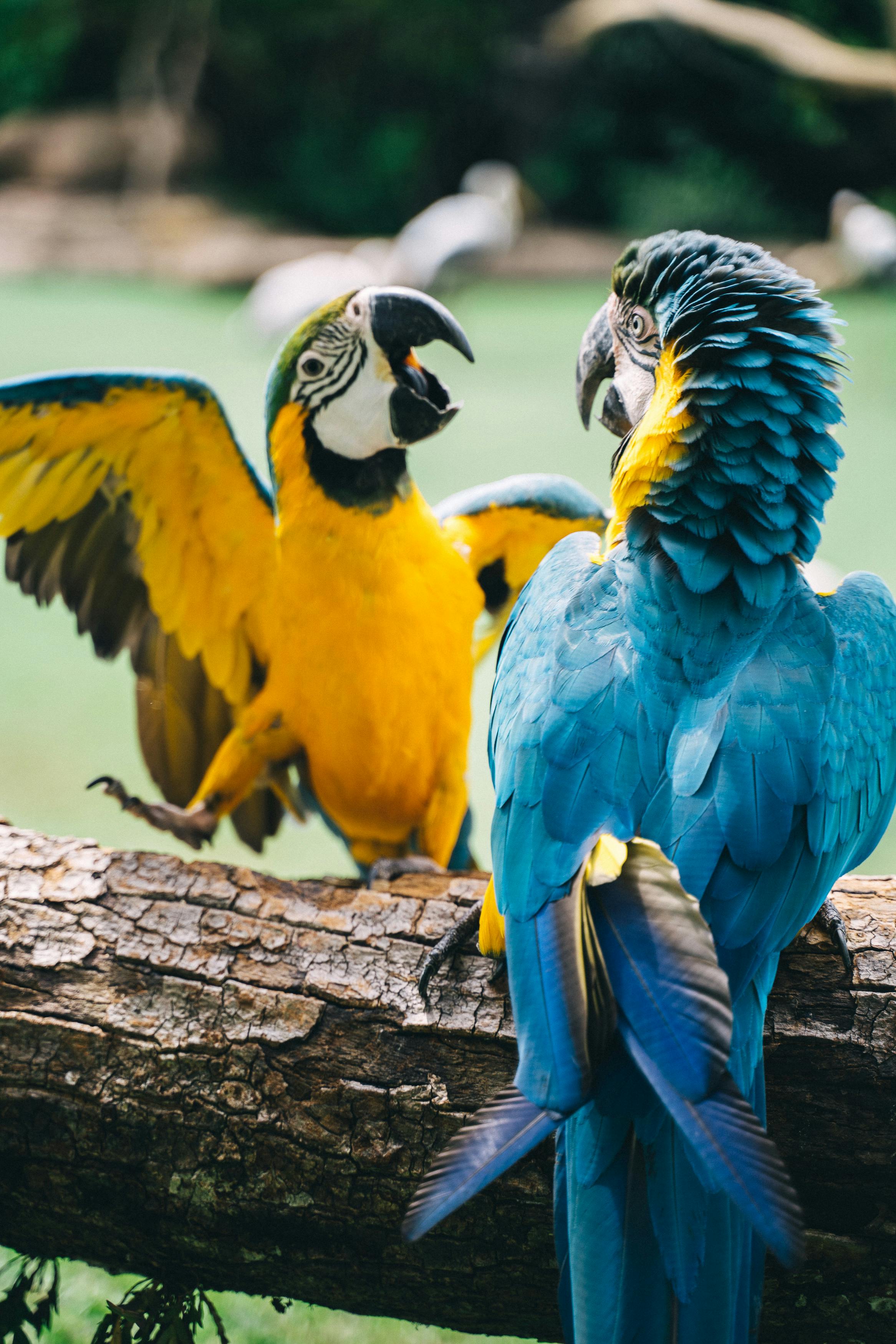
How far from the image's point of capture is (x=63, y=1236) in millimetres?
1214

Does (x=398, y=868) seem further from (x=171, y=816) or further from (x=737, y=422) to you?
(x=737, y=422)

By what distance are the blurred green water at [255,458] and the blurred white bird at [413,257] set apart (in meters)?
0.39

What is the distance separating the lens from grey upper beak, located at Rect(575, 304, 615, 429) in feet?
4.45

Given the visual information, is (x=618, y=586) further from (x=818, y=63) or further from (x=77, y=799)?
(x=818, y=63)

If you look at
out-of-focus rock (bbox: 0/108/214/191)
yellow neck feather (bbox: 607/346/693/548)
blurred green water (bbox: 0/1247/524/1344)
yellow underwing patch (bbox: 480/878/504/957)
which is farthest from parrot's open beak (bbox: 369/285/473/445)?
out-of-focus rock (bbox: 0/108/214/191)

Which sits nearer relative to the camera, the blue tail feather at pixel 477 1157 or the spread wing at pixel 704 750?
the blue tail feather at pixel 477 1157

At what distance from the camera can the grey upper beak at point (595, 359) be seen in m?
1.36

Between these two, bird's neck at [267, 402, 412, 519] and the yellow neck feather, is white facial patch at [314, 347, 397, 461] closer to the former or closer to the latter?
bird's neck at [267, 402, 412, 519]

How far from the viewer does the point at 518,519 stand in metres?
1.76

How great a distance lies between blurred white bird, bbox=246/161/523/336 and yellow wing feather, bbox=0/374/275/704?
10.7ft

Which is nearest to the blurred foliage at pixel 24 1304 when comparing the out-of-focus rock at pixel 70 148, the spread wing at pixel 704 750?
the spread wing at pixel 704 750

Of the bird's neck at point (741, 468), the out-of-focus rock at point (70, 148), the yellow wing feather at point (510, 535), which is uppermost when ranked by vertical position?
the out-of-focus rock at point (70, 148)

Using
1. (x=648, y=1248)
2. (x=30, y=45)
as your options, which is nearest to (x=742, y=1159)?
(x=648, y=1248)

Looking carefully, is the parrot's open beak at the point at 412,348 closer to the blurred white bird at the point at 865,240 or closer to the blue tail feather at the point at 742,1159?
the blue tail feather at the point at 742,1159
